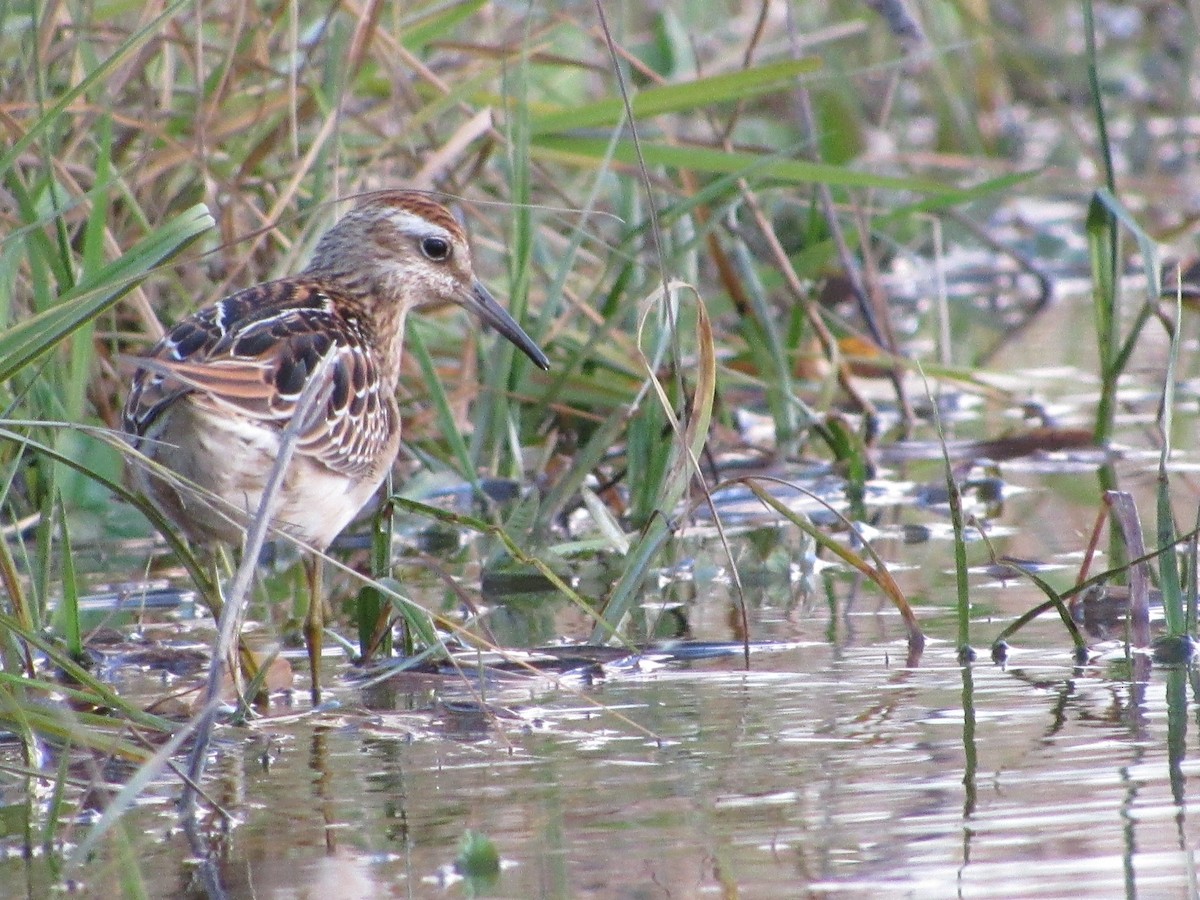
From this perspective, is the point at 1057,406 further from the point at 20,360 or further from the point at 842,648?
the point at 20,360

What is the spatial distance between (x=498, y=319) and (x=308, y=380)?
1919mm

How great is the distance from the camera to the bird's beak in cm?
538

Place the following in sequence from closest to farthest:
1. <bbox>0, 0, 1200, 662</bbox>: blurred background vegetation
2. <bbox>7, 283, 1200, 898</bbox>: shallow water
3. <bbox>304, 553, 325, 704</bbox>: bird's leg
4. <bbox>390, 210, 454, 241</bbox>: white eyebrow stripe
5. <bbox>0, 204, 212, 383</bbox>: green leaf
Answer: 1. <bbox>7, 283, 1200, 898</bbox>: shallow water
2. <bbox>0, 204, 212, 383</bbox>: green leaf
3. <bbox>304, 553, 325, 704</bbox>: bird's leg
4. <bbox>0, 0, 1200, 662</bbox>: blurred background vegetation
5. <bbox>390, 210, 454, 241</bbox>: white eyebrow stripe

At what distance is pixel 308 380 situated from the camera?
3541 mm

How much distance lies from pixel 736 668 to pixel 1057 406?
3.29 metres

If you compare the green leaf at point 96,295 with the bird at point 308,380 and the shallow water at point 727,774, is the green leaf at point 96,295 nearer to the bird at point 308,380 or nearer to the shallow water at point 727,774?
the bird at point 308,380

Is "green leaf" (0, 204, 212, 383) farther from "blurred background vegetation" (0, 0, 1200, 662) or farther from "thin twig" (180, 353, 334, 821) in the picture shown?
"blurred background vegetation" (0, 0, 1200, 662)

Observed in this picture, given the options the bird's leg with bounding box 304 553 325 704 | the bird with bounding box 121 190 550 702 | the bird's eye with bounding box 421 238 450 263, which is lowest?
the bird's leg with bounding box 304 553 325 704

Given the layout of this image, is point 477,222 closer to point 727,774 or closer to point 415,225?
point 415,225

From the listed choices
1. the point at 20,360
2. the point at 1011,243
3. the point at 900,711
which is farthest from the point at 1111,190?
the point at 1011,243

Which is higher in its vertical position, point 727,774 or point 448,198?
point 448,198

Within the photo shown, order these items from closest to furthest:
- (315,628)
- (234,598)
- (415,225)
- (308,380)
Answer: (234,598) → (308,380) → (315,628) → (415,225)

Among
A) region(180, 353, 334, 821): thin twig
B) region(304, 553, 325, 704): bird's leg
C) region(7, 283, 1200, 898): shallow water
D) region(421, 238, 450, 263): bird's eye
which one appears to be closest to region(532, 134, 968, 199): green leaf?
region(421, 238, 450, 263): bird's eye

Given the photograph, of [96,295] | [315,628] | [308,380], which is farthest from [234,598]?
[315,628]
